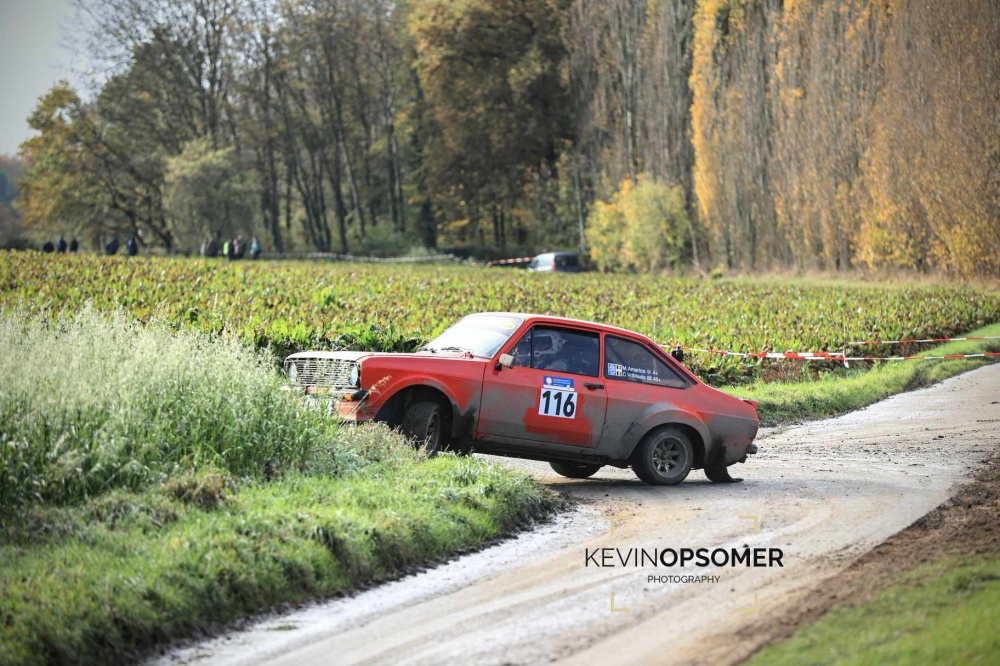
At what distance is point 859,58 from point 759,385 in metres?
32.0

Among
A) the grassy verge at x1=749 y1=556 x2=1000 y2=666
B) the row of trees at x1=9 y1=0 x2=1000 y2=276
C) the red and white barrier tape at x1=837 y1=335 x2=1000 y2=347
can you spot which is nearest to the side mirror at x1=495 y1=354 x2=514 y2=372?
the grassy verge at x1=749 y1=556 x2=1000 y2=666

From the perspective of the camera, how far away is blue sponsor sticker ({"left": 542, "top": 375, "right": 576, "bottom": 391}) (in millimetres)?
13008

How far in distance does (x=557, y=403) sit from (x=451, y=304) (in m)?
22.0

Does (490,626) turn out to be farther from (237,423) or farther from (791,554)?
(237,423)

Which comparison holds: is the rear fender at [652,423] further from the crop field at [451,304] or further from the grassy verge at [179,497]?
the crop field at [451,304]

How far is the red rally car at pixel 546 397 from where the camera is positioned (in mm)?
12516

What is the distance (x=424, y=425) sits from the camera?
12516mm

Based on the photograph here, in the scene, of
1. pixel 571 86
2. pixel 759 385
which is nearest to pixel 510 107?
pixel 571 86

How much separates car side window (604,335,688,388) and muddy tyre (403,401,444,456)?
201 cm

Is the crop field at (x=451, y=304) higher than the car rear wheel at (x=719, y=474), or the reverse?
the crop field at (x=451, y=304)

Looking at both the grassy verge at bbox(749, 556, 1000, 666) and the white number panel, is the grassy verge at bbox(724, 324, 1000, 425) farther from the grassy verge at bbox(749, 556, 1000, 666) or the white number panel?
the grassy verge at bbox(749, 556, 1000, 666)

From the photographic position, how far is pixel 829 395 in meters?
22.2

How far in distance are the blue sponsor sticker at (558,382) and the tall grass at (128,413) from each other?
7.82 ft

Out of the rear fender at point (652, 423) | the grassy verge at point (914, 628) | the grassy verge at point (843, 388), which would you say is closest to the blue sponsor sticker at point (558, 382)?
the rear fender at point (652, 423)
